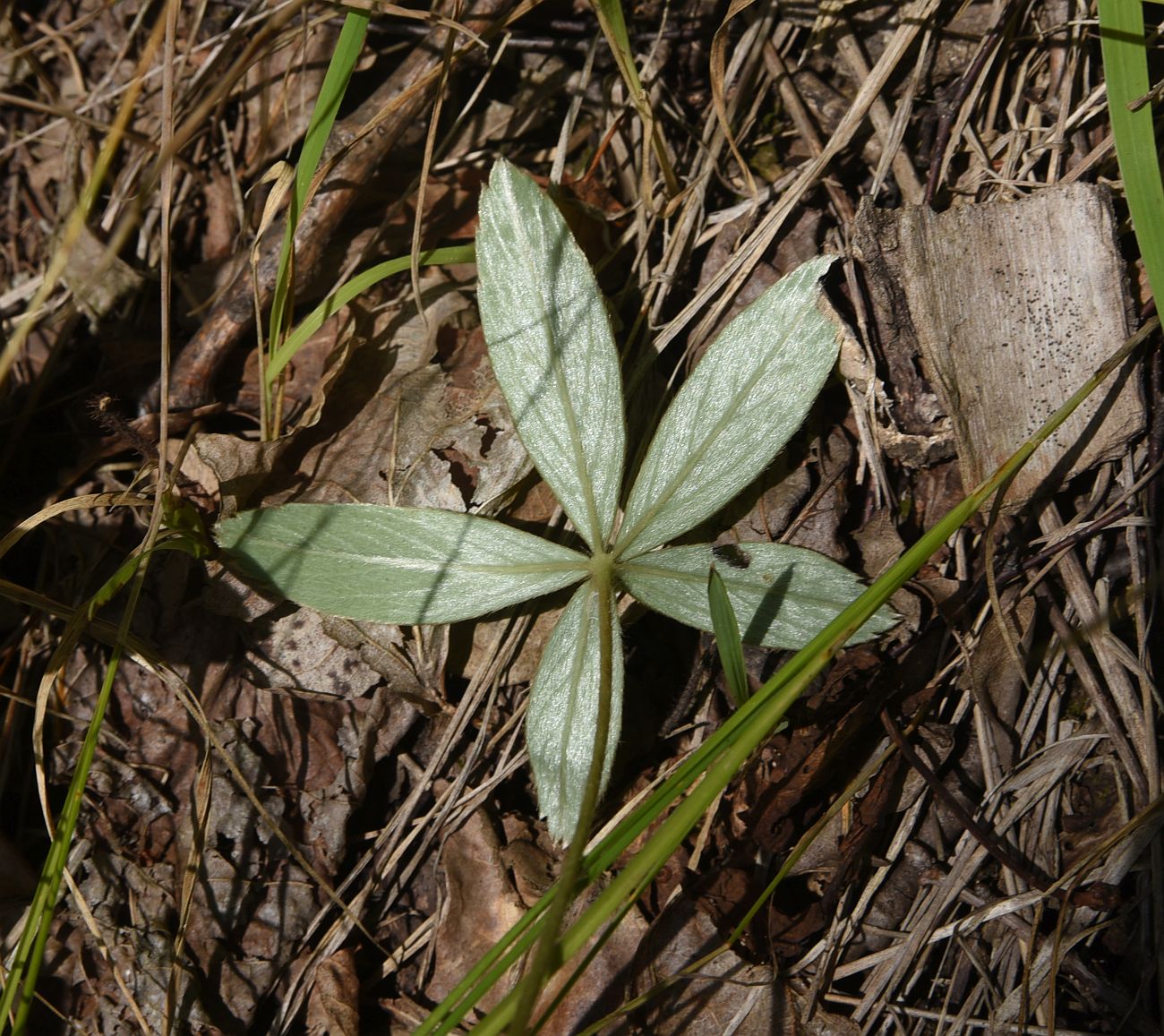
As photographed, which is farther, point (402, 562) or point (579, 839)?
point (402, 562)

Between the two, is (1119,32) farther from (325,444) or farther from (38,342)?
(38,342)

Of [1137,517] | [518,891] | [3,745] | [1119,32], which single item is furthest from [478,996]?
[1119,32]

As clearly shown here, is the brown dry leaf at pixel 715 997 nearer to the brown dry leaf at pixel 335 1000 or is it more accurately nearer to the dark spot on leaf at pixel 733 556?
the brown dry leaf at pixel 335 1000

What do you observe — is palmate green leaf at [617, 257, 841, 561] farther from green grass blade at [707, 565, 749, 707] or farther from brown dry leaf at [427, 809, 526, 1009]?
brown dry leaf at [427, 809, 526, 1009]

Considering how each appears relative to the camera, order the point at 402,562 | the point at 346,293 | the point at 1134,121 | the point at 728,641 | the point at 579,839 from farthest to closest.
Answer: the point at 346,293
the point at 402,562
the point at 1134,121
the point at 728,641
the point at 579,839

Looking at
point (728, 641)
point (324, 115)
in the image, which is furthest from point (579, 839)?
point (324, 115)

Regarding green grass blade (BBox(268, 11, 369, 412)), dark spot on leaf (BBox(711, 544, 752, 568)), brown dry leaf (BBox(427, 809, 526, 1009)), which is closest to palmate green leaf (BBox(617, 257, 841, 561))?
dark spot on leaf (BBox(711, 544, 752, 568))

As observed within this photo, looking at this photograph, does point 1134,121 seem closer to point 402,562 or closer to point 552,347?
point 552,347
